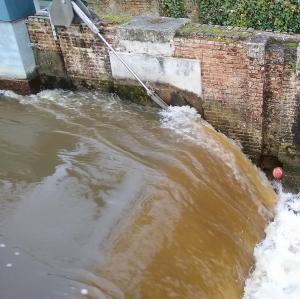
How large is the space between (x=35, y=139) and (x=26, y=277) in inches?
99.6

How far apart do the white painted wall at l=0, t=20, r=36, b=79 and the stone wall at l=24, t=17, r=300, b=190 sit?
0.19 m

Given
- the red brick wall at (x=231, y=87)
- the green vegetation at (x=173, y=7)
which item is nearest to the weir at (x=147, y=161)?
the red brick wall at (x=231, y=87)

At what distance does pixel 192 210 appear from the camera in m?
5.65

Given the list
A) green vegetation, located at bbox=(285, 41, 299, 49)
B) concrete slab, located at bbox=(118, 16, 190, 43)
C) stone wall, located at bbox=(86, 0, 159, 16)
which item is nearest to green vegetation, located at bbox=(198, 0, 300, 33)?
stone wall, located at bbox=(86, 0, 159, 16)

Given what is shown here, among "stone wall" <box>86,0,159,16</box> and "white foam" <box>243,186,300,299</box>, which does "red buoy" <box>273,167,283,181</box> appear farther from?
"stone wall" <box>86,0,159,16</box>

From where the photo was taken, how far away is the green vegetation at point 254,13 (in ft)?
28.2

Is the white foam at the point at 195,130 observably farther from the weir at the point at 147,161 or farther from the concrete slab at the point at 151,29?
the concrete slab at the point at 151,29

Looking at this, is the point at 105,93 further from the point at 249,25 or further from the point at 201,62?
the point at 249,25

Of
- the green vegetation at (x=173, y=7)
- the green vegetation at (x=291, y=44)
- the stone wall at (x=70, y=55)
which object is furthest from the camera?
the green vegetation at (x=173, y=7)

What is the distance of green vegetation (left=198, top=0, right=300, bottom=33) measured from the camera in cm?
860

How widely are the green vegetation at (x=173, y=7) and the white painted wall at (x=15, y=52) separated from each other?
3.07 metres

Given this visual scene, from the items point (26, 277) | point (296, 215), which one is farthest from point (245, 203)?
point (26, 277)

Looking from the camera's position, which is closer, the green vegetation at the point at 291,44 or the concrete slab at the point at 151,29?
the green vegetation at the point at 291,44

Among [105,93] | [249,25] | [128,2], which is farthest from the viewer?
[128,2]
